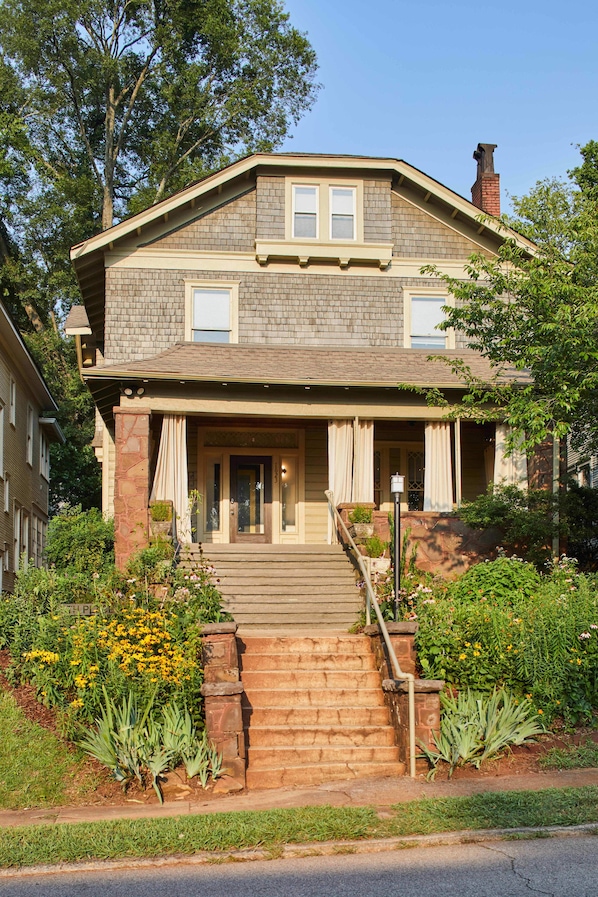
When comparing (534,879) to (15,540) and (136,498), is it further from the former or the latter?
(15,540)

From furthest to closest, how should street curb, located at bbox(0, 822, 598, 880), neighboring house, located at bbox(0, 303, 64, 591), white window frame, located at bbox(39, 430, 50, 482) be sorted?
white window frame, located at bbox(39, 430, 50, 482), neighboring house, located at bbox(0, 303, 64, 591), street curb, located at bbox(0, 822, 598, 880)

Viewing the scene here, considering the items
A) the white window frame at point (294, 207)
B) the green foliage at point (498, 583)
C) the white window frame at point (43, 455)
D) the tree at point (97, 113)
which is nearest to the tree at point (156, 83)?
the tree at point (97, 113)

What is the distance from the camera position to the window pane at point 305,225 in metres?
19.5

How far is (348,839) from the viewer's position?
24.5 feet

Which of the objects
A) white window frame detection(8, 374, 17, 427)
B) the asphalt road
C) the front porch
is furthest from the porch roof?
the asphalt road

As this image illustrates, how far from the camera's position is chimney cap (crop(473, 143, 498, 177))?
71.9 feet

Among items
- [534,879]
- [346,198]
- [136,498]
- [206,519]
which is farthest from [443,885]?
[346,198]

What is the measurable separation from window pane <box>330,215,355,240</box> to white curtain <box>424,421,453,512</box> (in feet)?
14.7

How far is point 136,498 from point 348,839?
9.33 metres

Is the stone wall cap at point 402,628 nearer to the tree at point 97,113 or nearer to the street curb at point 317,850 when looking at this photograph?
the street curb at point 317,850

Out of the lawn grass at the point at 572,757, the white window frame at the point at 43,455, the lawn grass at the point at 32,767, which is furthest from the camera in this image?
the white window frame at the point at 43,455

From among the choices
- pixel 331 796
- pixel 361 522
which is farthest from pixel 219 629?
pixel 361 522

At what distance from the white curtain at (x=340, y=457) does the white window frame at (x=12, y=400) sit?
7907 millimetres

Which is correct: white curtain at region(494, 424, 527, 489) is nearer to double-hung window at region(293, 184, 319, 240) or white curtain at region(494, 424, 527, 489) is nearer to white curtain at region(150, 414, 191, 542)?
double-hung window at region(293, 184, 319, 240)
